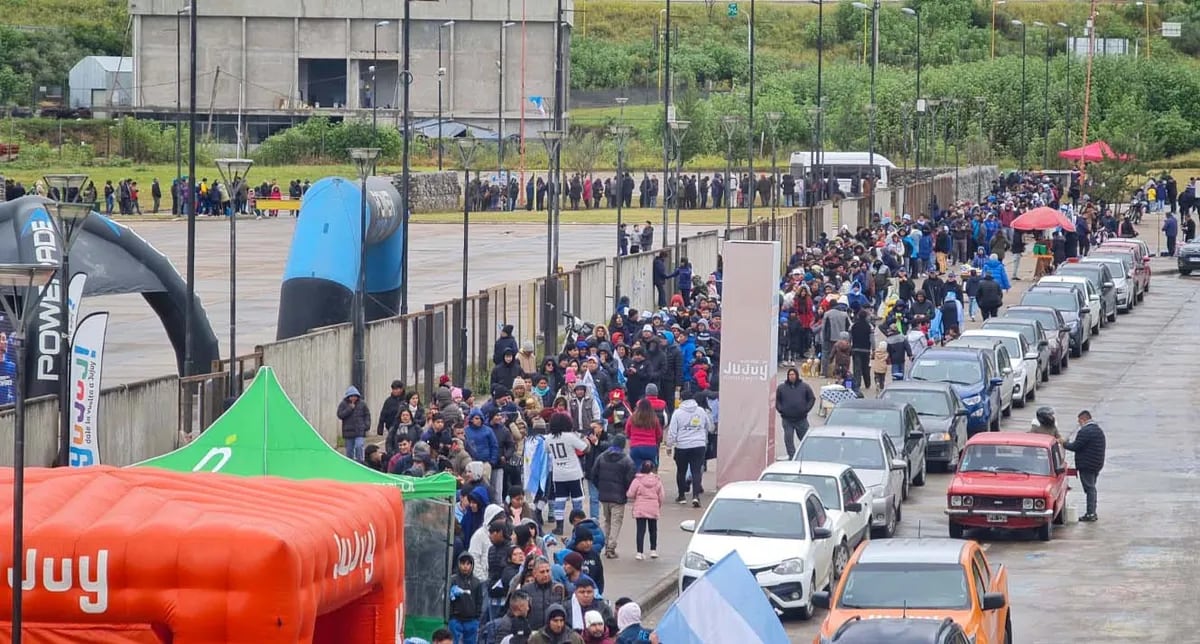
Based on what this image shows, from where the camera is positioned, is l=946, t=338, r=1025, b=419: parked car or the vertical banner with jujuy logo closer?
the vertical banner with jujuy logo

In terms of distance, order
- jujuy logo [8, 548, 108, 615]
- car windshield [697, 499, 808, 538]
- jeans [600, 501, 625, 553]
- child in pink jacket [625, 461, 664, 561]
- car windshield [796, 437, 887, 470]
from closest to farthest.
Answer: jujuy logo [8, 548, 108, 615] → car windshield [697, 499, 808, 538] → child in pink jacket [625, 461, 664, 561] → jeans [600, 501, 625, 553] → car windshield [796, 437, 887, 470]

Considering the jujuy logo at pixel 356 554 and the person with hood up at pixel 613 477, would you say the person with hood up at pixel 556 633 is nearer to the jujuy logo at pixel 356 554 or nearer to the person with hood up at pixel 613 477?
the jujuy logo at pixel 356 554

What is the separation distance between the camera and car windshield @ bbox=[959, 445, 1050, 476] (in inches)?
1097

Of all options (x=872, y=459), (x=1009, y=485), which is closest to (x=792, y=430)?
(x=872, y=459)

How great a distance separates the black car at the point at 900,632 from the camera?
17375mm

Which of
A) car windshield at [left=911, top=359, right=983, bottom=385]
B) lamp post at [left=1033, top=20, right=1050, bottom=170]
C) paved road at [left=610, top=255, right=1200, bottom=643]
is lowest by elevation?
paved road at [left=610, top=255, right=1200, bottom=643]

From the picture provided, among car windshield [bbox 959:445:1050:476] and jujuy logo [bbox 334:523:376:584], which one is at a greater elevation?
jujuy logo [bbox 334:523:376:584]

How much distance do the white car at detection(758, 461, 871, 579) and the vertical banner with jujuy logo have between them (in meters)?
4.12

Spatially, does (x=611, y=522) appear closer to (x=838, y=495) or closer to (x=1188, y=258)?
(x=838, y=495)

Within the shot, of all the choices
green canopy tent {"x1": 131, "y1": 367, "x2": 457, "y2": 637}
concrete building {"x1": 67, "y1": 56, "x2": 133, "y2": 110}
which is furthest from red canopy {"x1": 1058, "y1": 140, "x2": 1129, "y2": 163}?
green canopy tent {"x1": 131, "y1": 367, "x2": 457, "y2": 637}

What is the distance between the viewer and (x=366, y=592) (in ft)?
47.7

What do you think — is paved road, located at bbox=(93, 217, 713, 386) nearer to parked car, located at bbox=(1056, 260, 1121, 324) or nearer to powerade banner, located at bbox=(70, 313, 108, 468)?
parked car, located at bbox=(1056, 260, 1121, 324)

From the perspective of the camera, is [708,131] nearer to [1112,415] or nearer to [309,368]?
[1112,415]

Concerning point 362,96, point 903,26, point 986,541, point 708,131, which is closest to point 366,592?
point 986,541
